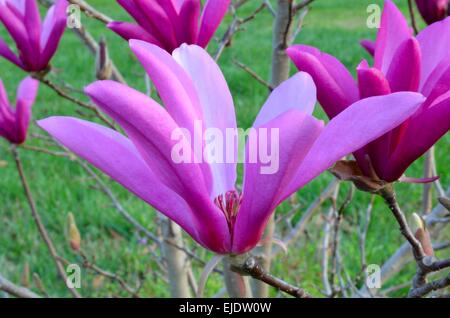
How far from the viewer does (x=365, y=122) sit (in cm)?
39

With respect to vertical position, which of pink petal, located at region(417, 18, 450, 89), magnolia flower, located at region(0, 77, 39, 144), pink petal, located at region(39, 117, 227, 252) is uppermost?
magnolia flower, located at region(0, 77, 39, 144)

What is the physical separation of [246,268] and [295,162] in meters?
0.10

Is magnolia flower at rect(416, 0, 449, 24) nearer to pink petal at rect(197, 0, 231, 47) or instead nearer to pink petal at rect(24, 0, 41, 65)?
pink petal at rect(197, 0, 231, 47)

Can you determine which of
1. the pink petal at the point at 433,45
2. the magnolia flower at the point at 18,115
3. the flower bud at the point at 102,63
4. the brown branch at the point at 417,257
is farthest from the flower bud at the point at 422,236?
the magnolia flower at the point at 18,115

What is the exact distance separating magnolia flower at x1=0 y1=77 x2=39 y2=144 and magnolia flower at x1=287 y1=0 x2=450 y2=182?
673 millimetres

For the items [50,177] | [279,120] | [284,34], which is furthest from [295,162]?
[50,177]

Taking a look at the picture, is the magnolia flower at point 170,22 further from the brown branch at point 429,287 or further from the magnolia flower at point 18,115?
the magnolia flower at point 18,115

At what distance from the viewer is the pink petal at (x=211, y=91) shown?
0.46 meters

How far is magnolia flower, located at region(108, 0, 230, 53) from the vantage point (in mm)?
571

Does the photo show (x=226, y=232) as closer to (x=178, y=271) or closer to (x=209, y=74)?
(x=209, y=74)

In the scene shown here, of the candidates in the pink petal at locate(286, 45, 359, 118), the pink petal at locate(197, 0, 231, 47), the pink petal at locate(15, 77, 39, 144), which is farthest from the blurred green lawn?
the pink petal at locate(286, 45, 359, 118)

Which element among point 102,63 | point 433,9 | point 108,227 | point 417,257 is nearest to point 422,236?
point 417,257

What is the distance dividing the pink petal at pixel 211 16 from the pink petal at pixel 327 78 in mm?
134
